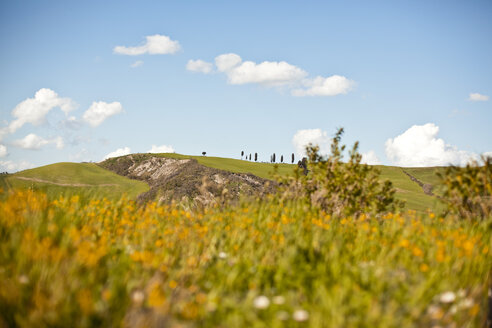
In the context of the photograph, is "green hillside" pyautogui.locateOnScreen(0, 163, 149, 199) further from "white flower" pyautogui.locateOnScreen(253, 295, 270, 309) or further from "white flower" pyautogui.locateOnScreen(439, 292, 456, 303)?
"white flower" pyautogui.locateOnScreen(439, 292, 456, 303)

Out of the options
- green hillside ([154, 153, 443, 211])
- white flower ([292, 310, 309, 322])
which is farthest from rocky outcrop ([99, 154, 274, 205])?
white flower ([292, 310, 309, 322])

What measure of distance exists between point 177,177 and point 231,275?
18.9 m

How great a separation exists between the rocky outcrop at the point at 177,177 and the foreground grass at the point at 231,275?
37.3ft

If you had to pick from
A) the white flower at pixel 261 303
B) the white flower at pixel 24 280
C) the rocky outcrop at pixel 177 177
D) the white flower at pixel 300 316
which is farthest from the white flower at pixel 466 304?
the rocky outcrop at pixel 177 177

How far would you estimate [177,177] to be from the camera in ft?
73.5

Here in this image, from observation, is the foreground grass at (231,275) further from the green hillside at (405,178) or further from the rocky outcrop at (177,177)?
the green hillside at (405,178)

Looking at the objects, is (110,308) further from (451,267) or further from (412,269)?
(451,267)

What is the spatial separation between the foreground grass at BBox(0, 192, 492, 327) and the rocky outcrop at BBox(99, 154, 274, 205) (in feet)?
37.3

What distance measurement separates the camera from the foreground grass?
3.17 m

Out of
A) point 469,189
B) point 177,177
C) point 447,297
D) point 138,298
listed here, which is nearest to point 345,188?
point 469,189

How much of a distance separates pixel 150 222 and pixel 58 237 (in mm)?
1523

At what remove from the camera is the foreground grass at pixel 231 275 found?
317 centimetres

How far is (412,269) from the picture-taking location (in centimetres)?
436

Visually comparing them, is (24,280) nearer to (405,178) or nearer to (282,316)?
(282,316)
